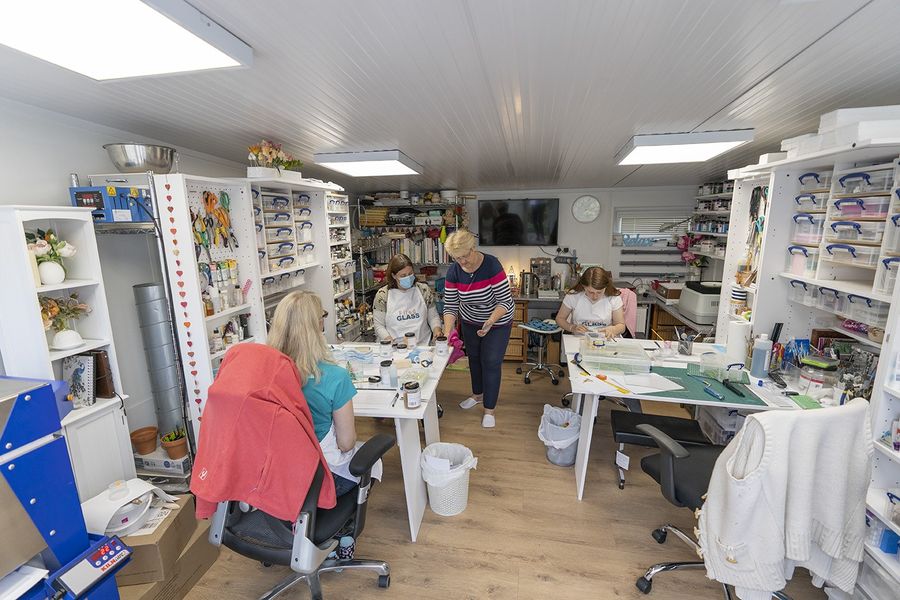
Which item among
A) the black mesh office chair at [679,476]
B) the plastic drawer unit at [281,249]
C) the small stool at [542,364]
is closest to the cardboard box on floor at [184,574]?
the plastic drawer unit at [281,249]

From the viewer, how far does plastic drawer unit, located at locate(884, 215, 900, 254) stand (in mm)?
1714

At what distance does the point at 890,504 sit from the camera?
1604mm

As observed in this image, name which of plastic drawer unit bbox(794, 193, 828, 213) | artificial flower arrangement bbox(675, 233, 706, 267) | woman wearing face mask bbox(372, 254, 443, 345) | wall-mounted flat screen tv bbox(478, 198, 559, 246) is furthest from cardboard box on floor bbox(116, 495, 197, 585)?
artificial flower arrangement bbox(675, 233, 706, 267)

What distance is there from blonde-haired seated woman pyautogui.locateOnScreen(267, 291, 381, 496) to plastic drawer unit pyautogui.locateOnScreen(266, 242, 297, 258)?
171 centimetres

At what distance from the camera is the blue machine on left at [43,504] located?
53.1 inches

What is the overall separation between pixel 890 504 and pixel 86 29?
3271 mm

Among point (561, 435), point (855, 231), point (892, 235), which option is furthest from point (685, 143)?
point (561, 435)

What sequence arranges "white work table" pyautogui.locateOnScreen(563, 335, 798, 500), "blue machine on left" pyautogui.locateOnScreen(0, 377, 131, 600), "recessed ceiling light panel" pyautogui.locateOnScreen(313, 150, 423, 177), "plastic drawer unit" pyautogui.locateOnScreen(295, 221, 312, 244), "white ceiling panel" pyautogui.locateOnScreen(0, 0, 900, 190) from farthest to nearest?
"plastic drawer unit" pyautogui.locateOnScreen(295, 221, 312, 244)
"recessed ceiling light panel" pyautogui.locateOnScreen(313, 150, 423, 177)
"white work table" pyautogui.locateOnScreen(563, 335, 798, 500)
"blue machine on left" pyautogui.locateOnScreen(0, 377, 131, 600)
"white ceiling panel" pyautogui.locateOnScreen(0, 0, 900, 190)

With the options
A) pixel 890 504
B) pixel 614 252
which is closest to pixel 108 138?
pixel 890 504

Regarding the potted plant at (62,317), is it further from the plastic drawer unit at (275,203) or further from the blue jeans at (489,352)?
the blue jeans at (489,352)

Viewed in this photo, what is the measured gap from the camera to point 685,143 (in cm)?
242

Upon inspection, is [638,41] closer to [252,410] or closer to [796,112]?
[796,112]

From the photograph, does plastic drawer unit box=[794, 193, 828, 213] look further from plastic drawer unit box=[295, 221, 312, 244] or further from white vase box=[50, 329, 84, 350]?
white vase box=[50, 329, 84, 350]

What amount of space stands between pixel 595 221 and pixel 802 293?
11.8 feet
